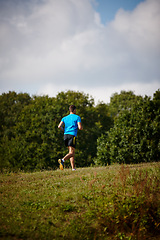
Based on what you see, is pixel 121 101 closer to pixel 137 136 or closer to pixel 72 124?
pixel 137 136

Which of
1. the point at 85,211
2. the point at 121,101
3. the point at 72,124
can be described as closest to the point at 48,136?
the point at 72,124

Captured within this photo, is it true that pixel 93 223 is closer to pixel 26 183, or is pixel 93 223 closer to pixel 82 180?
pixel 82 180

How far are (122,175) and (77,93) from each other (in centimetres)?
1297

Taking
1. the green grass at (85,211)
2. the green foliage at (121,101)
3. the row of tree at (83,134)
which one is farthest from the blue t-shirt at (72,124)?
the green foliage at (121,101)

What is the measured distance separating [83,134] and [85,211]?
11585 millimetres

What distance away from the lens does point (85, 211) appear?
5648 millimetres

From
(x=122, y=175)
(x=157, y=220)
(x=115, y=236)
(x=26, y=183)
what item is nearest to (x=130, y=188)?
(x=122, y=175)

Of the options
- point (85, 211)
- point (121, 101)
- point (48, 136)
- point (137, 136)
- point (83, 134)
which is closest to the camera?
point (85, 211)

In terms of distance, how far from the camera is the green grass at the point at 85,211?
498 centimetres

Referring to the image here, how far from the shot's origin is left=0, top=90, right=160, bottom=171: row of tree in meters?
12.8

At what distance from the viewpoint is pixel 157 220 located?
5555 mm

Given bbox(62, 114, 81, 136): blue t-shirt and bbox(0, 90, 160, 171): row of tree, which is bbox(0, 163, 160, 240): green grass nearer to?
bbox(62, 114, 81, 136): blue t-shirt

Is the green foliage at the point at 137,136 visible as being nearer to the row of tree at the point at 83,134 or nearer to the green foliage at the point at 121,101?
the row of tree at the point at 83,134

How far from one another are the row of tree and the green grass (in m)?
6.02
